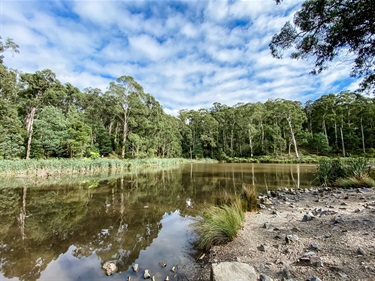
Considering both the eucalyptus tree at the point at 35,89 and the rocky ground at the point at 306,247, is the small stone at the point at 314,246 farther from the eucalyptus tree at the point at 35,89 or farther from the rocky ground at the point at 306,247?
the eucalyptus tree at the point at 35,89

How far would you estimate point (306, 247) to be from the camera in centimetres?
241

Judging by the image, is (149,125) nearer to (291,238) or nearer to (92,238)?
(92,238)

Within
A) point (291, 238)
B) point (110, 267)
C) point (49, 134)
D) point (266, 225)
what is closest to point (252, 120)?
point (49, 134)

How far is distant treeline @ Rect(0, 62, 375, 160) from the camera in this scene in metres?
19.9

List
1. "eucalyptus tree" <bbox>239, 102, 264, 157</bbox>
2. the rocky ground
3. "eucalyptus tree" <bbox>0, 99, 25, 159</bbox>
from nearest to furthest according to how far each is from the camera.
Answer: the rocky ground, "eucalyptus tree" <bbox>0, 99, 25, 159</bbox>, "eucalyptus tree" <bbox>239, 102, 264, 157</bbox>

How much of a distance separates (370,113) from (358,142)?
551cm

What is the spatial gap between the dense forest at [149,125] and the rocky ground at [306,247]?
55.7 ft

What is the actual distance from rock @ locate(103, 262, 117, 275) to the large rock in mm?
1579

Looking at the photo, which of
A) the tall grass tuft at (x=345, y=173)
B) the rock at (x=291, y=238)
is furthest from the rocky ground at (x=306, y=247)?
the tall grass tuft at (x=345, y=173)

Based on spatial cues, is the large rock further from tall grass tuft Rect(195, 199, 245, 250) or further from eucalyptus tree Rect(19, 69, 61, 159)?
eucalyptus tree Rect(19, 69, 61, 159)

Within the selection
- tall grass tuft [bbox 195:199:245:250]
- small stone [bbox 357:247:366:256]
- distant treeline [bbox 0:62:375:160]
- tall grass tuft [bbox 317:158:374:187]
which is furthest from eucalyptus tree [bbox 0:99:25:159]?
tall grass tuft [bbox 317:158:374:187]

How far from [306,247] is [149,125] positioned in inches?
992

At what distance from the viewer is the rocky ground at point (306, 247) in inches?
73.5

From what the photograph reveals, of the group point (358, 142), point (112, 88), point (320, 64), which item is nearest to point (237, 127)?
point (358, 142)
